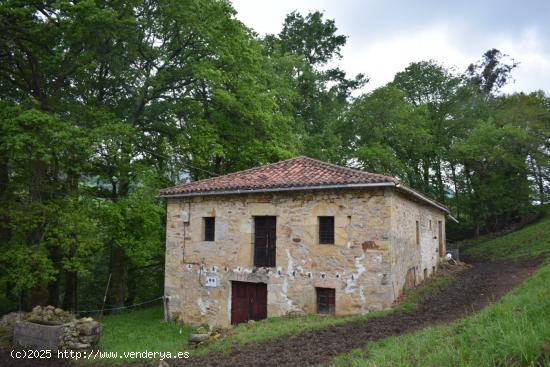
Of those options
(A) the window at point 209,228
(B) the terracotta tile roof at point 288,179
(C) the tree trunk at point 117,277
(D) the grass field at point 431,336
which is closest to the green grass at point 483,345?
(D) the grass field at point 431,336

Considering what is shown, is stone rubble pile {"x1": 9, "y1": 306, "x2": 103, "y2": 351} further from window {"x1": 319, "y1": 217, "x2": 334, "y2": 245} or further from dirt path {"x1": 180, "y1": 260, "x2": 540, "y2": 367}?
window {"x1": 319, "y1": 217, "x2": 334, "y2": 245}

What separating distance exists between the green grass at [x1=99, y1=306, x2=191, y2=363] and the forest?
2171 mm

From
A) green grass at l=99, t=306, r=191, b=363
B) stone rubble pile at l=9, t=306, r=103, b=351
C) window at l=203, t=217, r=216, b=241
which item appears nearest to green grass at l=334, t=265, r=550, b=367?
green grass at l=99, t=306, r=191, b=363

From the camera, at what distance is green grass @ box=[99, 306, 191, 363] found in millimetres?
10324

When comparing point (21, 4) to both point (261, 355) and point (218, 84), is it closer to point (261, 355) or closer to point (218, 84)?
point (218, 84)

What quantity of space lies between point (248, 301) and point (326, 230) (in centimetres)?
334

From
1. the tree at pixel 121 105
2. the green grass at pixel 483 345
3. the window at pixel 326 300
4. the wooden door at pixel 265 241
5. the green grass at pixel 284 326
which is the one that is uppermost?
the tree at pixel 121 105

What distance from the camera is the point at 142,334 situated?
12125 mm

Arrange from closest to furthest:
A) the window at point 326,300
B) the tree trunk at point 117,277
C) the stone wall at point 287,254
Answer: the stone wall at point 287,254 → the window at point 326,300 → the tree trunk at point 117,277

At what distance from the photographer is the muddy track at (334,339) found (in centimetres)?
706

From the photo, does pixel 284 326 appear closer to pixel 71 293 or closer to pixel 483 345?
pixel 483 345

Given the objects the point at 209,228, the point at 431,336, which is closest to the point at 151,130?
the point at 209,228

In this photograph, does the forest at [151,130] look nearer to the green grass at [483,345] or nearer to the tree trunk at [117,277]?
the tree trunk at [117,277]

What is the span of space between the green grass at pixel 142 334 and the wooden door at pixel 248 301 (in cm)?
158
